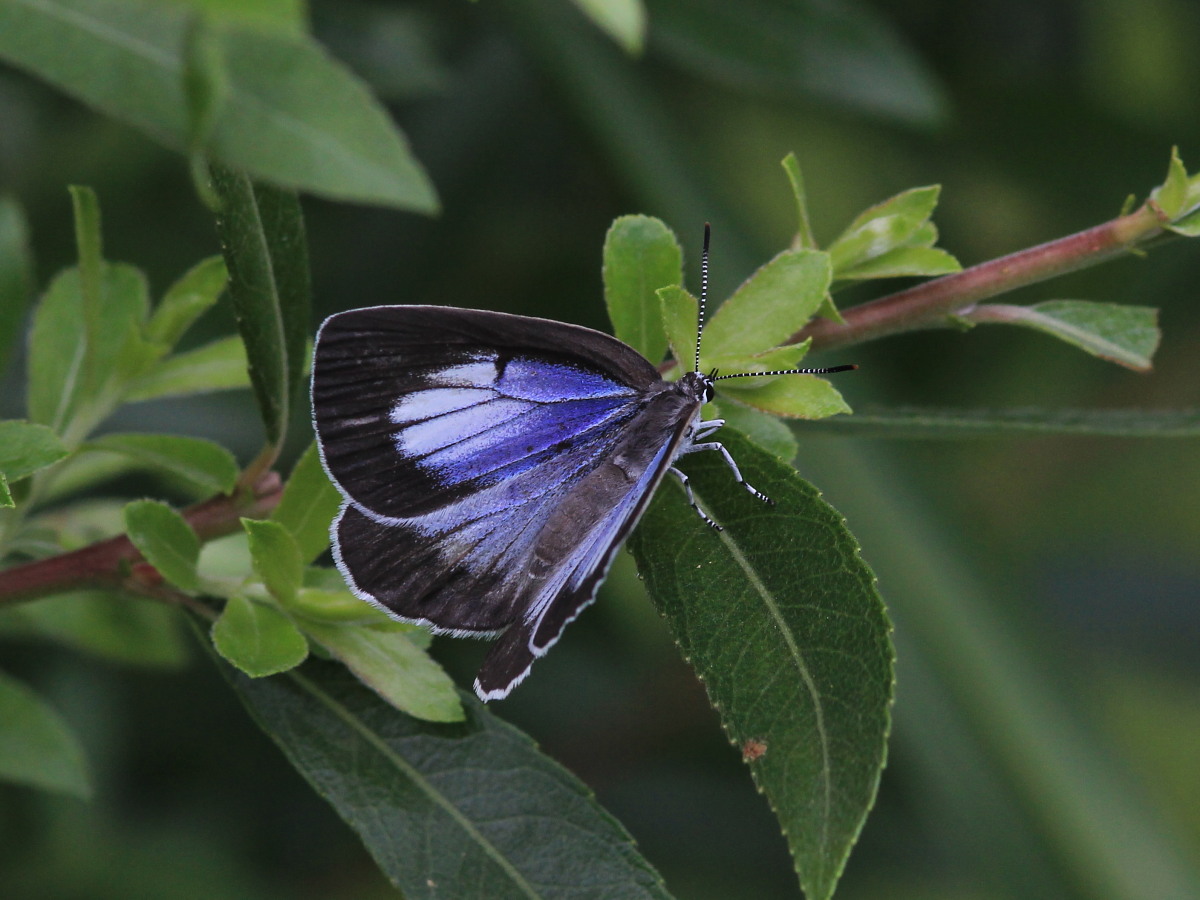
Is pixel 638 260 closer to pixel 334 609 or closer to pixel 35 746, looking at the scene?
pixel 334 609

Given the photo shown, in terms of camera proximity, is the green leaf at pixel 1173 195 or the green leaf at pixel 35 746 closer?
the green leaf at pixel 1173 195

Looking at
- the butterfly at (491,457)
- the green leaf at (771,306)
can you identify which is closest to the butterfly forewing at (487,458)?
the butterfly at (491,457)

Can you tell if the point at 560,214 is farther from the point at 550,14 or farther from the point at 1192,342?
the point at 1192,342

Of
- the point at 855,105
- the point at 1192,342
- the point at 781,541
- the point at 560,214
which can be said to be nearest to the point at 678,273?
the point at 781,541

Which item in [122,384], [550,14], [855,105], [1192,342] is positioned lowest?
[1192,342]

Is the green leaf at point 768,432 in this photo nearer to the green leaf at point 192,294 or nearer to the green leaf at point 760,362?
the green leaf at point 760,362

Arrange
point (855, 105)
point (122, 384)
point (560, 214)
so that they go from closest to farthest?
point (122, 384) → point (855, 105) → point (560, 214)

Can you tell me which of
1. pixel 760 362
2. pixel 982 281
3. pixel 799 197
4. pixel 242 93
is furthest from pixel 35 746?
pixel 982 281
